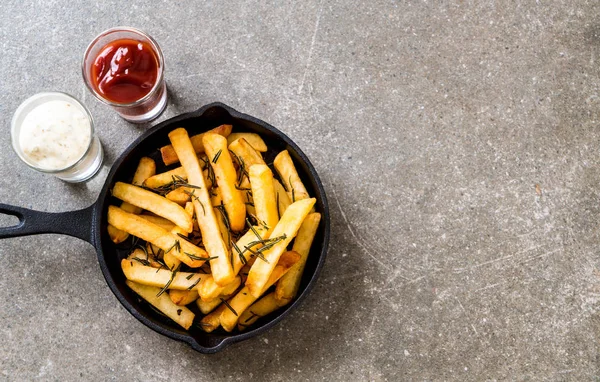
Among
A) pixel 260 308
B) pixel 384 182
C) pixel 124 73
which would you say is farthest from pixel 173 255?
pixel 384 182

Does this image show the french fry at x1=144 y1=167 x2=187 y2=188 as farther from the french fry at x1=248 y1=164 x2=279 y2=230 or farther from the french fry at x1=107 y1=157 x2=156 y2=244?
the french fry at x1=248 y1=164 x2=279 y2=230

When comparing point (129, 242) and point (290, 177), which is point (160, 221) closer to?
point (129, 242)

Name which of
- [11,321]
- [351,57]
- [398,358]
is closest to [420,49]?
[351,57]

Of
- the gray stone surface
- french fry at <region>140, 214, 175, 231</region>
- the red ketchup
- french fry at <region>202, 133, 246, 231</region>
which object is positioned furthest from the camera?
the gray stone surface

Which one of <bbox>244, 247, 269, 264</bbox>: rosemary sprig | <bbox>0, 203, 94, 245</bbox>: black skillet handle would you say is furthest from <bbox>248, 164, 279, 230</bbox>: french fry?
<bbox>0, 203, 94, 245</bbox>: black skillet handle

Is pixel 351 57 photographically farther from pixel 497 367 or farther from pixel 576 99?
pixel 497 367

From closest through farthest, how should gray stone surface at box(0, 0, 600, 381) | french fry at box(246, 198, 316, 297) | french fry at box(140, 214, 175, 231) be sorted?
french fry at box(246, 198, 316, 297) < french fry at box(140, 214, 175, 231) < gray stone surface at box(0, 0, 600, 381)
